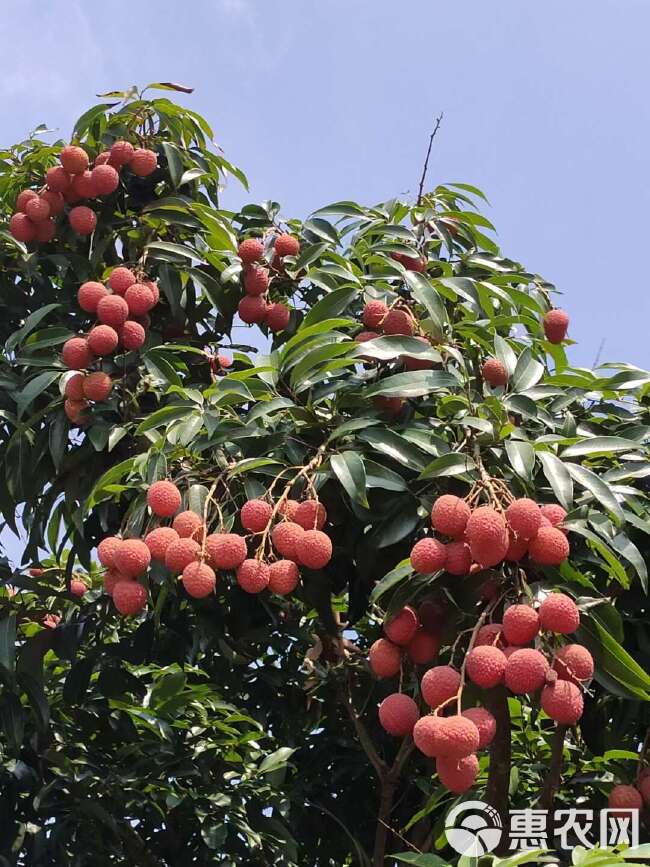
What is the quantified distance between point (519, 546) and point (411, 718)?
267 millimetres

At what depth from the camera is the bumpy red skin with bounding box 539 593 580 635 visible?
154 centimetres

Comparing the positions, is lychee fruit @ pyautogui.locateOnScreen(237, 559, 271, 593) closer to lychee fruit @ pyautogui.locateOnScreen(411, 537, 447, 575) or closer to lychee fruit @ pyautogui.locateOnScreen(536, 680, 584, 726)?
lychee fruit @ pyautogui.locateOnScreen(411, 537, 447, 575)

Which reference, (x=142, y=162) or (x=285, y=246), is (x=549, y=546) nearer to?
(x=285, y=246)

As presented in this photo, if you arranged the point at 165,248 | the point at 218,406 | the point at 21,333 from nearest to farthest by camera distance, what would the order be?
the point at 218,406, the point at 21,333, the point at 165,248

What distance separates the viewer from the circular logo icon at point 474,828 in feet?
5.64

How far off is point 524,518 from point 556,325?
3.43 ft

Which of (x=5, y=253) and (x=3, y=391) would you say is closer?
(x=3, y=391)

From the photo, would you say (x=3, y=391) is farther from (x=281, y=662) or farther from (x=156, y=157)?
(x=281, y=662)

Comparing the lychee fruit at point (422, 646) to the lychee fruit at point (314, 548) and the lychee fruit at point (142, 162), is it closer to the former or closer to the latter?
the lychee fruit at point (314, 548)

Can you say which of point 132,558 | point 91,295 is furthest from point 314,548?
point 91,295

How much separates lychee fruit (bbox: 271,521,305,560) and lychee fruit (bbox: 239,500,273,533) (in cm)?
5

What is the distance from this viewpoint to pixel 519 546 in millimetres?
1626

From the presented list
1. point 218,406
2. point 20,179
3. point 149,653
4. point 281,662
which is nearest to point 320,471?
point 218,406

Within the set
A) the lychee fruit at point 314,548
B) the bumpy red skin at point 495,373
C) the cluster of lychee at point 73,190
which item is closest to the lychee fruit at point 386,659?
the lychee fruit at point 314,548
